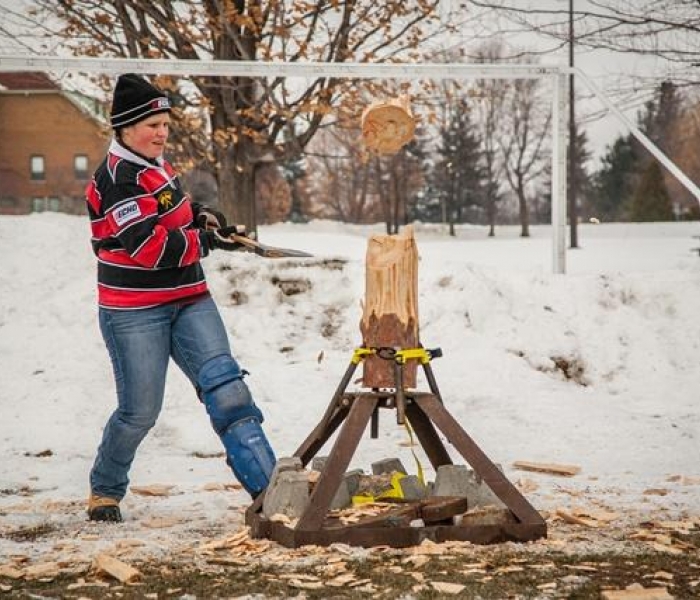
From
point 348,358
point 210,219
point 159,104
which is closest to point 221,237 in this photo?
point 210,219

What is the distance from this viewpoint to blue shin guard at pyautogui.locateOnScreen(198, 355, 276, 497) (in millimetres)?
A: 4738

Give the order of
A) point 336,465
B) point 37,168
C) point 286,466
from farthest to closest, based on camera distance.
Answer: point 37,168, point 286,466, point 336,465

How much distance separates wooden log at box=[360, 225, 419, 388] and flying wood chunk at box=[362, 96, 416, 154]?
1.93 ft

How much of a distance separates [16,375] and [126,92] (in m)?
4.36

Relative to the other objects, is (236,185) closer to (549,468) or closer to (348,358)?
(348,358)

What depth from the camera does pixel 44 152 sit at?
51531 millimetres

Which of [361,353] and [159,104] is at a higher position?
[159,104]

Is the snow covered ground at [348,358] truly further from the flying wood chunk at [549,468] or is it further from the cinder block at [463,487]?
the cinder block at [463,487]

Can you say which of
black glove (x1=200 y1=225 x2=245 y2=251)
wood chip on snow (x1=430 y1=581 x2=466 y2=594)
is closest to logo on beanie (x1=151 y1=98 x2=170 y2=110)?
black glove (x1=200 y1=225 x2=245 y2=251)

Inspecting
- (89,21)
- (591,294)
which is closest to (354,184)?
(89,21)

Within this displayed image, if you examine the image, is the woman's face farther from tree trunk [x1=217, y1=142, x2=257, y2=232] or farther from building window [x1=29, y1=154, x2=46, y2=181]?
building window [x1=29, y1=154, x2=46, y2=181]

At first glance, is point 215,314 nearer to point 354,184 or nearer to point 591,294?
point 591,294

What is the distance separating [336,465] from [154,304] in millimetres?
1204

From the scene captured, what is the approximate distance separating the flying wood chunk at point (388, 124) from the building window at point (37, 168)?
4920 cm
